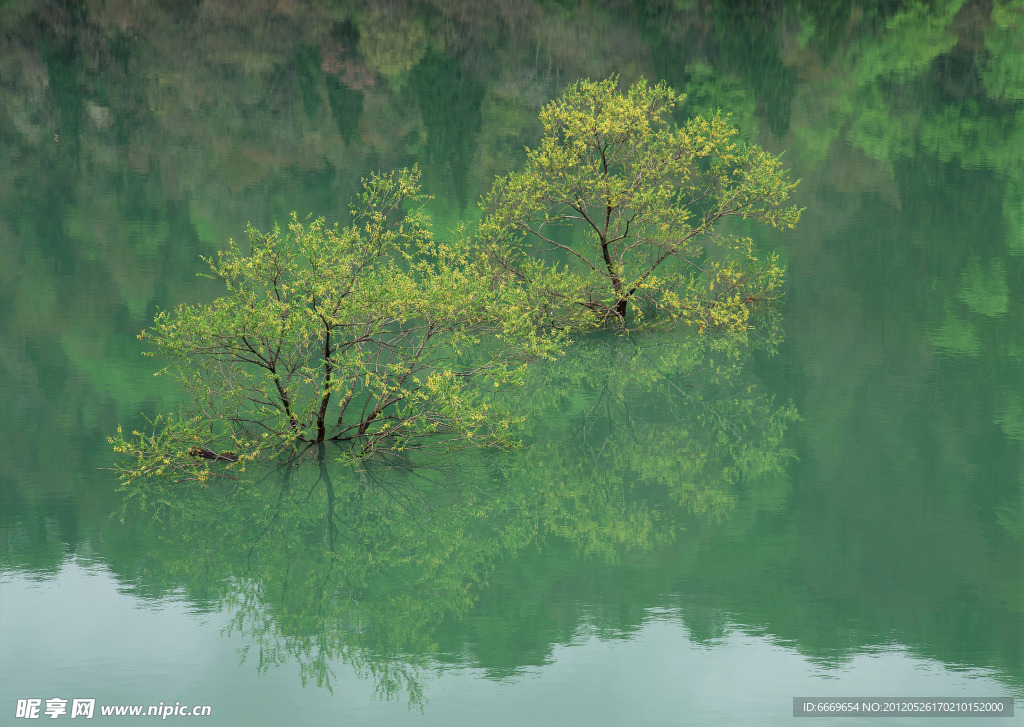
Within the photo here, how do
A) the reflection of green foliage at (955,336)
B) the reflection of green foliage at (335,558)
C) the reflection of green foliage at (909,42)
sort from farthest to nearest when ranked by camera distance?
the reflection of green foliage at (909,42) → the reflection of green foliage at (955,336) → the reflection of green foliage at (335,558)

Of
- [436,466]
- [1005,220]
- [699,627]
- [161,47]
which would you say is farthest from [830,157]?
[161,47]

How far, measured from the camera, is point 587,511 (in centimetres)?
1412

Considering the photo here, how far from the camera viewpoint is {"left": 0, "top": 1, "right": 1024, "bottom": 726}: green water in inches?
432

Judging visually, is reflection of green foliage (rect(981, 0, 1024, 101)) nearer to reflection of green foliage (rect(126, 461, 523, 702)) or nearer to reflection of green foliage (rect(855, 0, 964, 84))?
reflection of green foliage (rect(855, 0, 964, 84))

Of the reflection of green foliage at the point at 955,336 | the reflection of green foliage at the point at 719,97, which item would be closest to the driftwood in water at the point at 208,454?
the reflection of green foliage at the point at 955,336

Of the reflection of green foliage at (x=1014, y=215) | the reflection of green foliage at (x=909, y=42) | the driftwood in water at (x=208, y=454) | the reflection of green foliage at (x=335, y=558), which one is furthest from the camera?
the reflection of green foliage at (x=909, y=42)

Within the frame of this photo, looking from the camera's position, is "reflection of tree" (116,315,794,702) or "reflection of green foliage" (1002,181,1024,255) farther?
"reflection of green foliage" (1002,181,1024,255)

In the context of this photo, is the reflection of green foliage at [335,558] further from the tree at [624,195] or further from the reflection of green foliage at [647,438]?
the tree at [624,195]

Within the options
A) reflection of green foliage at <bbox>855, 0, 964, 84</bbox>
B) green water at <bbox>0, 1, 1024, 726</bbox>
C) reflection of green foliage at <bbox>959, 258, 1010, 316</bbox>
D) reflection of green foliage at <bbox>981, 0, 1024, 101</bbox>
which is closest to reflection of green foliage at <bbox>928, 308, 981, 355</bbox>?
green water at <bbox>0, 1, 1024, 726</bbox>

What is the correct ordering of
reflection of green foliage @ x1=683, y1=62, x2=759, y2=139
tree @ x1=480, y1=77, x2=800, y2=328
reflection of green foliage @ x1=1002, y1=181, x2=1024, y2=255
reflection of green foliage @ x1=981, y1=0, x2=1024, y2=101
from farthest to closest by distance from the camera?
reflection of green foliage @ x1=981, y1=0, x2=1024, y2=101
reflection of green foliage @ x1=683, y1=62, x2=759, y2=139
reflection of green foliage @ x1=1002, y1=181, x2=1024, y2=255
tree @ x1=480, y1=77, x2=800, y2=328

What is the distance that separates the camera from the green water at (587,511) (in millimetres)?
10969

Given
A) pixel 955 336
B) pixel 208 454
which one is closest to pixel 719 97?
pixel 955 336

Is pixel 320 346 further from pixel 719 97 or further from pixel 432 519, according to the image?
pixel 719 97

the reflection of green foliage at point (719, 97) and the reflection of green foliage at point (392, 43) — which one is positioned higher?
the reflection of green foliage at point (392, 43)
